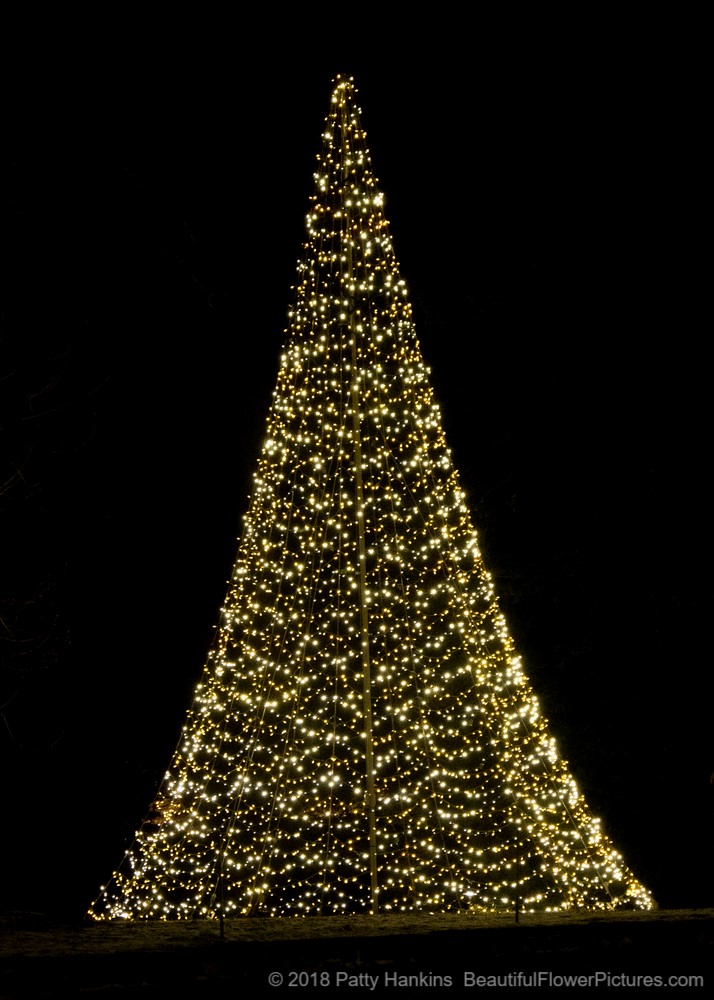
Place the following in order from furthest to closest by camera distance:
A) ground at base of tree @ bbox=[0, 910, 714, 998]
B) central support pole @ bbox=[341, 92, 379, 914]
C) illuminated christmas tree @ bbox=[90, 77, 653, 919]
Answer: illuminated christmas tree @ bbox=[90, 77, 653, 919], central support pole @ bbox=[341, 92, 379, 914], ground at base of tree @ bbox=[0, 910, 714, 998]

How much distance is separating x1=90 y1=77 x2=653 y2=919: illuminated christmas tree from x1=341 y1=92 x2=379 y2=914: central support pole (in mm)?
20

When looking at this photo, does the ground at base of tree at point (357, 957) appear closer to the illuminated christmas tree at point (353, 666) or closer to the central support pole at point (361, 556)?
the central support pole at point (361, 556)

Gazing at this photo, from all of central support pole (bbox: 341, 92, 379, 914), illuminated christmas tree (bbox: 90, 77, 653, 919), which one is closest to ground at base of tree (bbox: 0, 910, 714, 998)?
central support pole (bbox: 341, 92, 379, 914)

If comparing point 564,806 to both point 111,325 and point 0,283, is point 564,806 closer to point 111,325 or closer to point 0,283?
point 0,283

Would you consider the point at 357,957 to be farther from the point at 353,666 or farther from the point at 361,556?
the point at 361,556

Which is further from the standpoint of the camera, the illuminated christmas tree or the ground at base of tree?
the illuminated christmas tree

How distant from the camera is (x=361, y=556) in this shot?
7.49 meters

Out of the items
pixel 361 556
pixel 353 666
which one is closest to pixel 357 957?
pixel 353 666

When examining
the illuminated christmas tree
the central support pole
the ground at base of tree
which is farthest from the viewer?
the illuminated christmas tree

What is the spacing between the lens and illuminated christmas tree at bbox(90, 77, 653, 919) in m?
7.57

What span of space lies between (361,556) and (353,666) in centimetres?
85

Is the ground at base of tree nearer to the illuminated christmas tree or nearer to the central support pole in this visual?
the central support pole

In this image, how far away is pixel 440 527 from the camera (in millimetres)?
7840

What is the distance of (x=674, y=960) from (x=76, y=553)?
1051 centimetres
